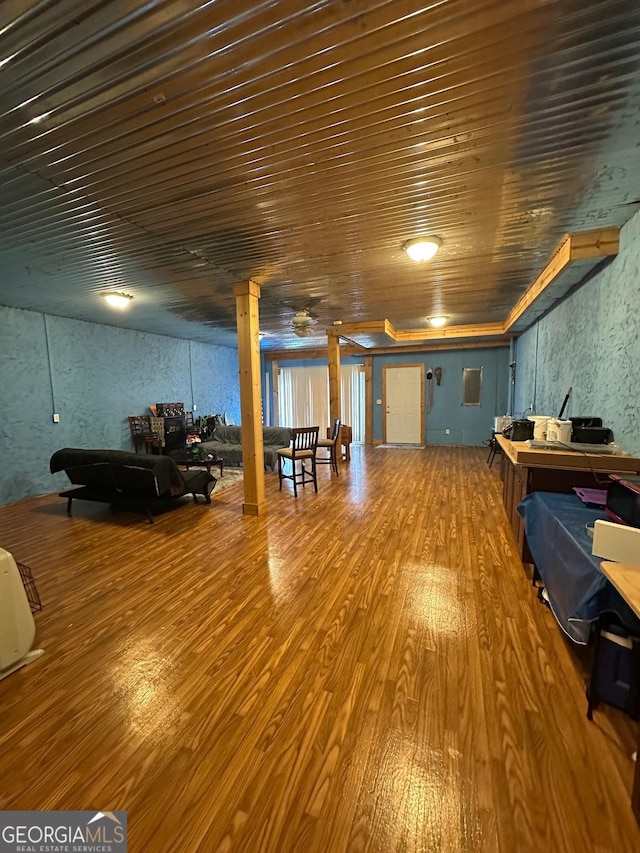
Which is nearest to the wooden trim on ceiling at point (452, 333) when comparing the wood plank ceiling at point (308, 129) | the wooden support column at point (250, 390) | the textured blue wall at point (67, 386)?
the wood plank ceiling at point (308, 129)

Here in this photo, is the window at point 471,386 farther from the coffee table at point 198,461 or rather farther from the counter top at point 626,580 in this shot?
the counter top at point 626,580

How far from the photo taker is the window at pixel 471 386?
8305 mm

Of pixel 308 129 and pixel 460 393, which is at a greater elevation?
pixel 308 129

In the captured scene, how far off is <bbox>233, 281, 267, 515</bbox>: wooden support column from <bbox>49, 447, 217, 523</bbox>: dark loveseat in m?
0.72

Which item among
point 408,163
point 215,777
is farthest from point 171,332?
point 215,777

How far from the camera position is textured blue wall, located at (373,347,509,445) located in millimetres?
8156

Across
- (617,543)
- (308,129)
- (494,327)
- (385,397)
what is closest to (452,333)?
(494,327)

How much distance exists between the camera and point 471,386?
27.5ft
